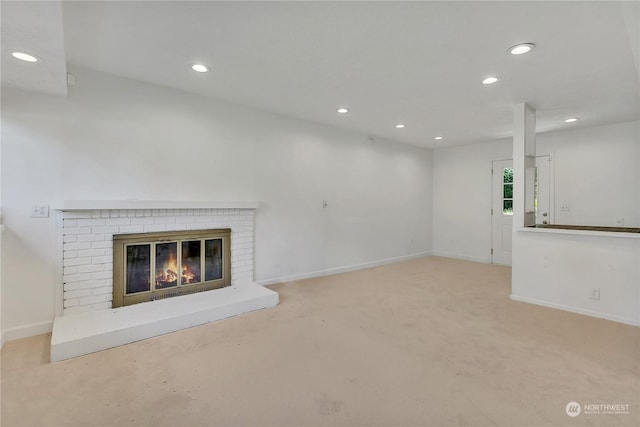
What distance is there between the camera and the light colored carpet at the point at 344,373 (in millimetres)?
1753

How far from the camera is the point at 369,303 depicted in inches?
145

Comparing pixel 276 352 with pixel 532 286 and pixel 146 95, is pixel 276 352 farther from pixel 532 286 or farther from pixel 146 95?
pixel 532 286

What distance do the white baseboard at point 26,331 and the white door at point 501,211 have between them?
674 centimetres

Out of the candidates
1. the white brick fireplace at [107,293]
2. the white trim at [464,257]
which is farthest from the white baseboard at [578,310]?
the white brick fireplace at [107,293]

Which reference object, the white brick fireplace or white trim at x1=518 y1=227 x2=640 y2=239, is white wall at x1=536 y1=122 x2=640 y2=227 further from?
the white brick fireplace

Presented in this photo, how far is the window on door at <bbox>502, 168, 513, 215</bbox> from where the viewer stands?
588 cm

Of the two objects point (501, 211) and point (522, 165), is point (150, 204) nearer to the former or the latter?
point (522, 165)

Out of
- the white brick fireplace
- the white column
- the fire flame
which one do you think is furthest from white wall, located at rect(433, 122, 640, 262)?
the fire flame

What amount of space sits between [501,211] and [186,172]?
18.4ft

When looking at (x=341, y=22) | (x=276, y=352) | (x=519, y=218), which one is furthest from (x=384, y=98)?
(x=276, y=352)

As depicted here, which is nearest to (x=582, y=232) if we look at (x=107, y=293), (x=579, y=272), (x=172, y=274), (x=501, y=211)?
(x=579, y=272)

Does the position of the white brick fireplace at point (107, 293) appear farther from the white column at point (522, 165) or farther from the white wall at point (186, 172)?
the white column at point (522, 165)

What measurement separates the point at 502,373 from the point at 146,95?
4090mm

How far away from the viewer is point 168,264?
3490 millimetres
